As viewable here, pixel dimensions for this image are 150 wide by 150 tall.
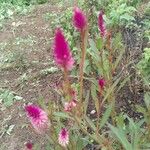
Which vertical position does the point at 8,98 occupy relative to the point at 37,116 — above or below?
below

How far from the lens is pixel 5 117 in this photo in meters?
3.46

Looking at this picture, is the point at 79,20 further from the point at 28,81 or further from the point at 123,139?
the point at 28,81

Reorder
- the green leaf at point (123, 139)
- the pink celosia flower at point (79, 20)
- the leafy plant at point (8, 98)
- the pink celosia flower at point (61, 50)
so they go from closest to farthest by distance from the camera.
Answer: the pink celosia flower at point (61, 50) < the pink celosia flower at point (79, 20) < the green leaf at point (123, 139) < the leafy plant at point (8, 98)

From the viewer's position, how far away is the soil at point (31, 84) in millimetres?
3178

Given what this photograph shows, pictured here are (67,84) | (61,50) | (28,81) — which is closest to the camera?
(61,50)

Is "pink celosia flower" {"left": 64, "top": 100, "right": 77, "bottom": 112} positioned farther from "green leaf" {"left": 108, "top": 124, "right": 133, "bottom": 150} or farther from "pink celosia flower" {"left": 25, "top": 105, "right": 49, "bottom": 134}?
"green leaf" {"left": 108, "top": 124, "right": 133, "bottom": 150}

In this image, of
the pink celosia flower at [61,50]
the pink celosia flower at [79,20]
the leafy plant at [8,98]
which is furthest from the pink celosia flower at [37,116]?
the leafy plant at [8,98]

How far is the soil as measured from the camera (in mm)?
3178

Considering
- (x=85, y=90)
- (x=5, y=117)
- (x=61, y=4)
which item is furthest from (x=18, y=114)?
(x=61, y=4)

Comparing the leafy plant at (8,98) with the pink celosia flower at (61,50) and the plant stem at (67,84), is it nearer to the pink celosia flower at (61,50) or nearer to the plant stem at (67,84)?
the plant stem at (67,84)

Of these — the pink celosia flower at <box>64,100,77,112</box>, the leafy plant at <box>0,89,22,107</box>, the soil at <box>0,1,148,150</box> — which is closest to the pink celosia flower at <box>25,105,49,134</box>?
the pink celosia flower at <box>64,100,77,112</box>

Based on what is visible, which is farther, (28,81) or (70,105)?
(28,81)

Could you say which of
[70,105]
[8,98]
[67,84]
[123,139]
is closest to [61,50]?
[67,84]

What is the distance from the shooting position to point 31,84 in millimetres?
3729
